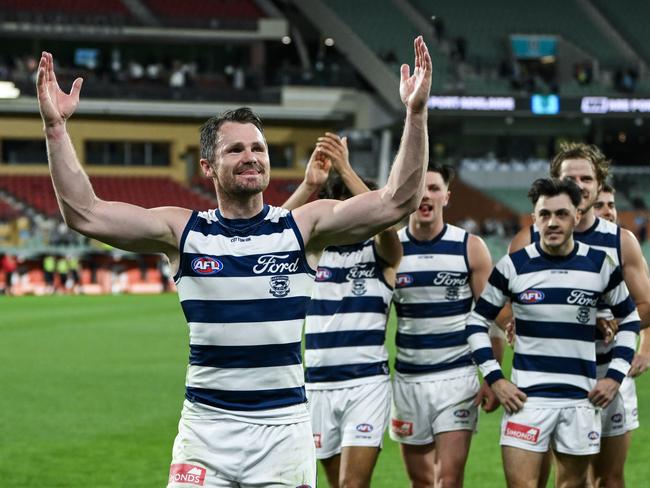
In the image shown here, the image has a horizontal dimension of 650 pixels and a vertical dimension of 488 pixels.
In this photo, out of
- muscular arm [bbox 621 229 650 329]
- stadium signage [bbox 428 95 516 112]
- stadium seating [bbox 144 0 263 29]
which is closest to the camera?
muscular arm [bbox 621 229 650 329]

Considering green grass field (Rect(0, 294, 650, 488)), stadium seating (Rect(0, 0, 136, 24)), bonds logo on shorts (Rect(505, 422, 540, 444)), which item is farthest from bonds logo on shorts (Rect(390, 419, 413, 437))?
stadium seating (Rect(0, 0, 136, 24))

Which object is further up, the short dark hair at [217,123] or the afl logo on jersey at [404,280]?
the short dark hair at [217,123]

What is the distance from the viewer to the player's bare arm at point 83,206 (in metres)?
4.16

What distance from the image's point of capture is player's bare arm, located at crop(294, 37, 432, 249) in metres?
4.20

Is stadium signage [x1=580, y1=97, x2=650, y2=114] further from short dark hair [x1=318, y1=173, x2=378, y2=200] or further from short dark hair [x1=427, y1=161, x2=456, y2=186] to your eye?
short dark hair [x1=318, y1=173, x2=378, y2=200]

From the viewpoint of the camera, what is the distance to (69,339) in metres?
19.5

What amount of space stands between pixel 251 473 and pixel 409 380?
2588 mm

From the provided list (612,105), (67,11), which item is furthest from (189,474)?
(67,11)

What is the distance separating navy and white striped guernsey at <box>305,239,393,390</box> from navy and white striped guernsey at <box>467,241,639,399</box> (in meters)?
0.65

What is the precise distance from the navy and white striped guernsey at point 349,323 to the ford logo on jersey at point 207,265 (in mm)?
2274

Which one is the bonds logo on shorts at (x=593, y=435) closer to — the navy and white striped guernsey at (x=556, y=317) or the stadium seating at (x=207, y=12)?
the navy and white striped guernsey at (x=556, y=317)

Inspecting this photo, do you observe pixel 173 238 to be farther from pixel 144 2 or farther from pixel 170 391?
pixel 144 2

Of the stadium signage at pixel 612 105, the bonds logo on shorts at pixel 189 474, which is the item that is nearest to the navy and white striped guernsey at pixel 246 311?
the bonds logo on shorts at pixel 189 474

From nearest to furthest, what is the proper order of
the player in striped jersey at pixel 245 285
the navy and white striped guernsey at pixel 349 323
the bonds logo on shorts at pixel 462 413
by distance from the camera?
the player in striped jersey at pixel 245 285 → the navy and white striped guernsey at pixel 349 323 → the bonds logo on shorts at pixel 462 413
